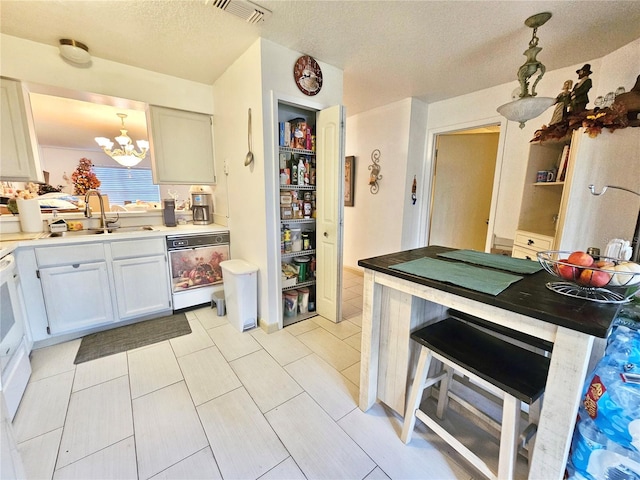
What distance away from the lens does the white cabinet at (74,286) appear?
6.66ft

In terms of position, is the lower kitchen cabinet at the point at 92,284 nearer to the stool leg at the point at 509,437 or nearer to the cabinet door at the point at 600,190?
the stool leg at the point at 509,437

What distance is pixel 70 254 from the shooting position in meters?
2.08

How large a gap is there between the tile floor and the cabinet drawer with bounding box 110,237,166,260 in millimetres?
824

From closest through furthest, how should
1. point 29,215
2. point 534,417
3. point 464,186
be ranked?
1. point 534,417
2. point 29,215
3. point 464,186

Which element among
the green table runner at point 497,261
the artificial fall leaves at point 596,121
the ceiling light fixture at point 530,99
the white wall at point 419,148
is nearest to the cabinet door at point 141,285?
the green table runner at point 497,261

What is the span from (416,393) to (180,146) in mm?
3046

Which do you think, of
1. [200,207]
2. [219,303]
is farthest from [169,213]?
[219,303]

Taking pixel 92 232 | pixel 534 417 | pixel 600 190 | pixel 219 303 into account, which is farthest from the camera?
pixel 219 303

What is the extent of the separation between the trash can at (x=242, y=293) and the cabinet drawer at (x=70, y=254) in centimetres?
103

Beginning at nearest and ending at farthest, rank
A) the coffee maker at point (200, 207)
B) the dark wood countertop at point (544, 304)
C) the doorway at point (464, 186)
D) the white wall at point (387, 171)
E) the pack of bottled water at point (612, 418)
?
the dark wood countertop at point (544, 304) < the pack of bottled water at point (612, 418) < the coffee maker at point (200, 207) < the white wall at point (387, 171) < the doorway at point (464, 186)

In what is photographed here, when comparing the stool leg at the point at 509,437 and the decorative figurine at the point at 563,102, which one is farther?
the decorative figurine at the point at 563,102

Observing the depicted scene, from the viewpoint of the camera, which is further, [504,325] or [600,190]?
[600,190]

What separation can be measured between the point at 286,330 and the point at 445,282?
1.71 meters

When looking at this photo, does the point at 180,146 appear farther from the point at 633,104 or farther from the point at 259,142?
the point at 633,104
